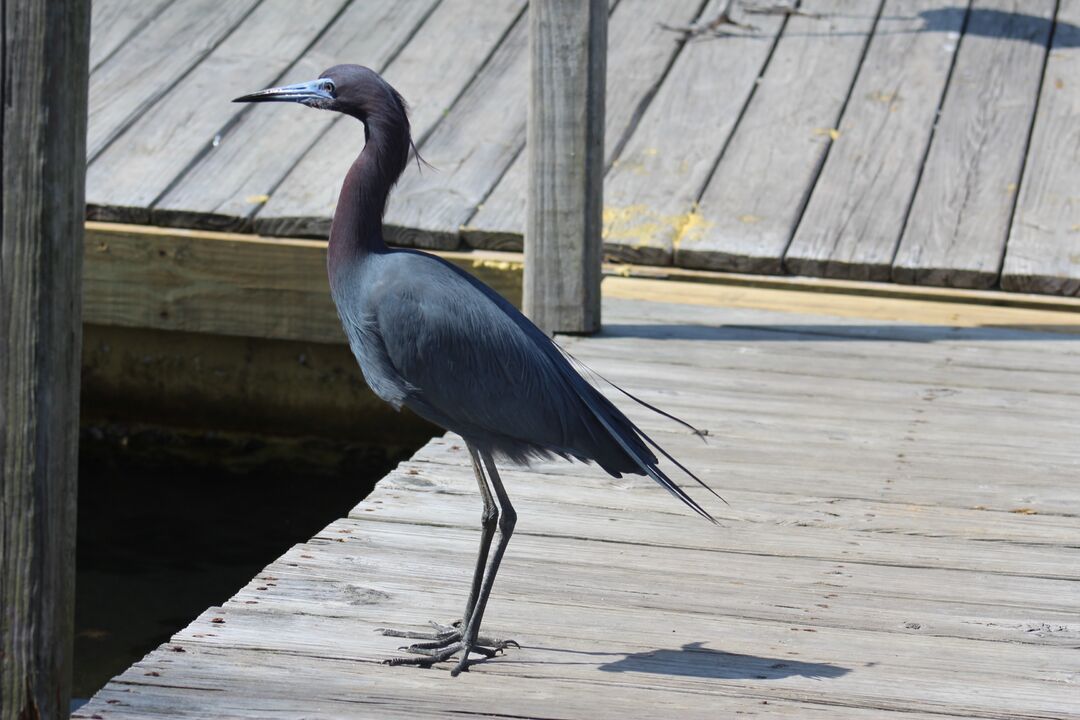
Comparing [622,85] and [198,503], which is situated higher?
[622,85]

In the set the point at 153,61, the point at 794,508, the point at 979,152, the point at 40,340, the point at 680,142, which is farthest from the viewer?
the point at 153,61

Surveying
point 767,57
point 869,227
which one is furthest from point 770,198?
point 767,57

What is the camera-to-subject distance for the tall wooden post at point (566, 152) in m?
4.49

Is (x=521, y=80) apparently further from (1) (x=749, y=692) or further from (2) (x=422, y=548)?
(1) (x=749, y=692)

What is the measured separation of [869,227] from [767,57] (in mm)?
1304

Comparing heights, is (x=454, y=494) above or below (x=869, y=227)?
below

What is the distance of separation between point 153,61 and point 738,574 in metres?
4.30

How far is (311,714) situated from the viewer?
2324mm

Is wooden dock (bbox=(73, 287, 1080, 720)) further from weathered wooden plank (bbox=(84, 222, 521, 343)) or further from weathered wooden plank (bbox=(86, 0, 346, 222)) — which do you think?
weathered wooden plank (bbox=(86, 0, 346, 222))

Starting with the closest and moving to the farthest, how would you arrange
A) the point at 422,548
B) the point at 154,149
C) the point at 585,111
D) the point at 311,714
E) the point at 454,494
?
the point at 311,714, the point at 422,548, the point at 454,494, the point at 585,111, the point at 154,149

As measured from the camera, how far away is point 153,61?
634 centimetres

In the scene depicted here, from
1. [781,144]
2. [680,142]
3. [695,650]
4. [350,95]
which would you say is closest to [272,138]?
[680,142]

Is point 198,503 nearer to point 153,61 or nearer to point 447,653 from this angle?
point 153,61

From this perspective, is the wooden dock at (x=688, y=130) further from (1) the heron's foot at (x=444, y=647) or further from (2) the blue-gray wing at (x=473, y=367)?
(1) the heron's foot at (x=444, y=647)
